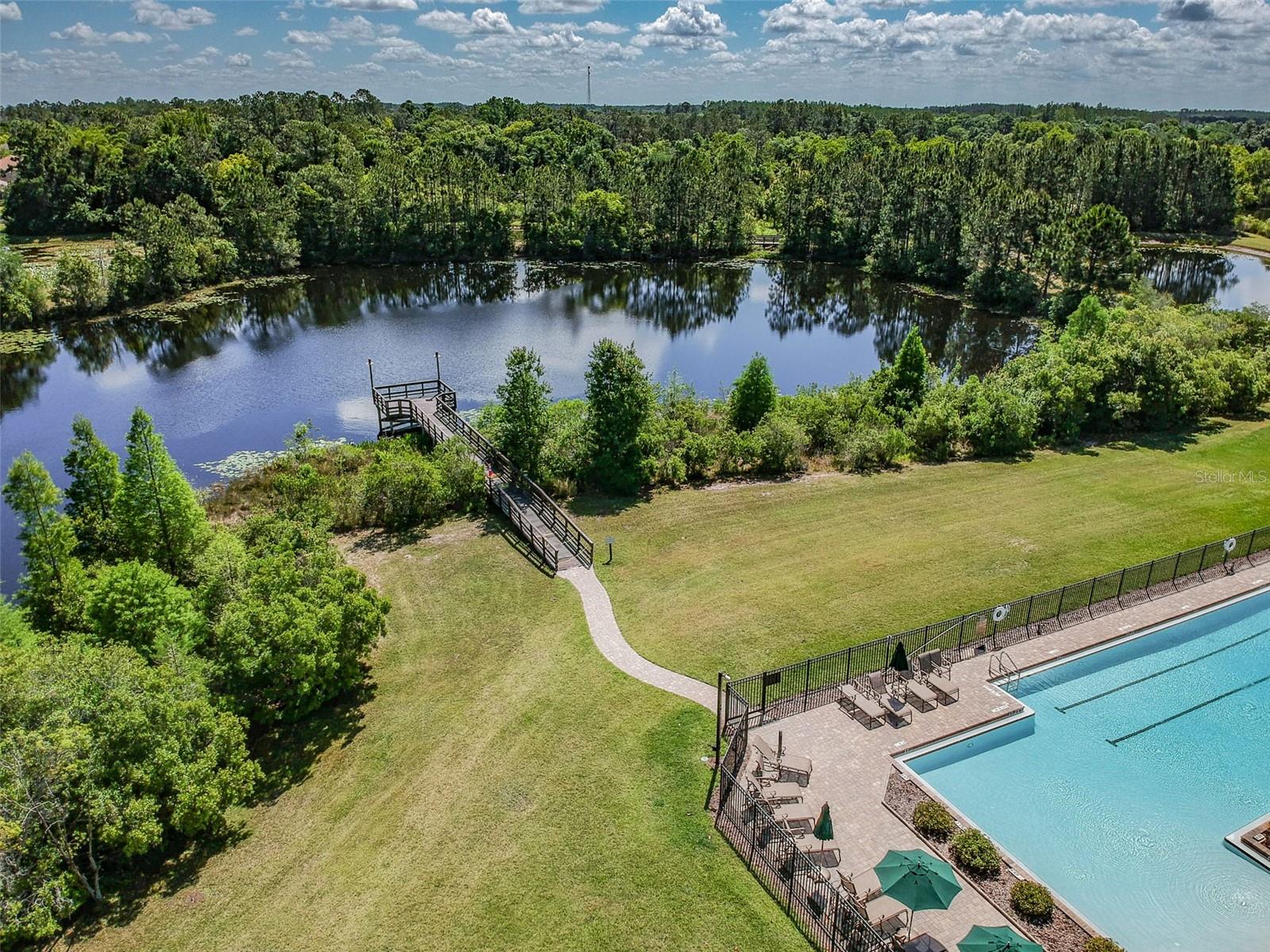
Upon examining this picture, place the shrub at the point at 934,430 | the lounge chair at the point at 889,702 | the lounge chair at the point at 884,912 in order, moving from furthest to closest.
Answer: the shrub at the point at 934,430 < the lounge chair at the point at 889,702 < the lounge chair at the point at 884,912

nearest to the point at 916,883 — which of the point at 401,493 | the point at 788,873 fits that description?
the point at 788,873

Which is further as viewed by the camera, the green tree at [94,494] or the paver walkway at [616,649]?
the green tree at [94,494]

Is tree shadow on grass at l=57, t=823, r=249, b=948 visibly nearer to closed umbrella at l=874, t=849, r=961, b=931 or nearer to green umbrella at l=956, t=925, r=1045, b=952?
closed umbrella at l=874, t=849, r=961, b=931

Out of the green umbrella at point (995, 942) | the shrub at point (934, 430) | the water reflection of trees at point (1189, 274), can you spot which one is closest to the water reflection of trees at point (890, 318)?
the shrub at point (934, 430)

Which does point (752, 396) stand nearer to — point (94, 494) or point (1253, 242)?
point (94, 494)

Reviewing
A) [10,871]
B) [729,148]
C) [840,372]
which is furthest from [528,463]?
[729,148]

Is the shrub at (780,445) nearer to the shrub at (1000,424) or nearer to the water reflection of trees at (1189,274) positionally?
the shrub at (1000,424)

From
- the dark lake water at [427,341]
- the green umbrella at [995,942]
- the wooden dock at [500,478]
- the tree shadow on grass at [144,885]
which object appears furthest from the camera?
the dark lake water at [427,341]

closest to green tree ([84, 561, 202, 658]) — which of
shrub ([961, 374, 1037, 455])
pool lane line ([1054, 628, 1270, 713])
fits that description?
pool lane line ([1054, 628, 1270, 713])
